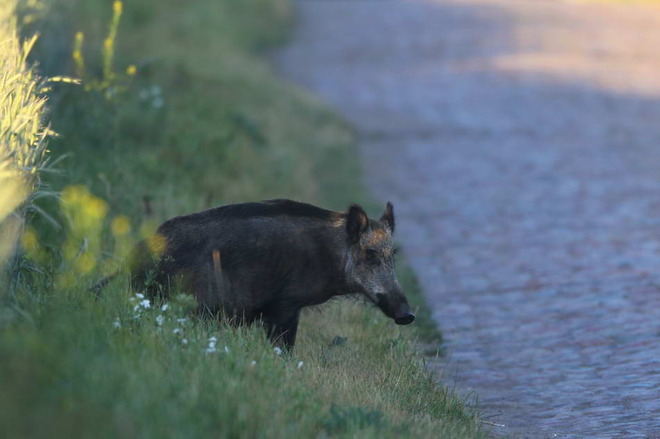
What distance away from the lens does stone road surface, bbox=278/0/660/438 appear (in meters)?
7.95

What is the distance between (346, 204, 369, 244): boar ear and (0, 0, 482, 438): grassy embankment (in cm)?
75

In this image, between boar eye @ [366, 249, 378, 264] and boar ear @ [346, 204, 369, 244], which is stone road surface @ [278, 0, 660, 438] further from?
boar ear @ [346, 204, 369, 244]

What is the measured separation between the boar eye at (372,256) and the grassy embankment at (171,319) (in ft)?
1.81

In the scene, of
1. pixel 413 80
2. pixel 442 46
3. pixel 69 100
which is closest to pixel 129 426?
pixel 69 100

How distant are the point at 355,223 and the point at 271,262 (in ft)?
1.98

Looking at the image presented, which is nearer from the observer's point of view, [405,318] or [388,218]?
[405,318]

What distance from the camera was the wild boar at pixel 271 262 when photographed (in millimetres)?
7168

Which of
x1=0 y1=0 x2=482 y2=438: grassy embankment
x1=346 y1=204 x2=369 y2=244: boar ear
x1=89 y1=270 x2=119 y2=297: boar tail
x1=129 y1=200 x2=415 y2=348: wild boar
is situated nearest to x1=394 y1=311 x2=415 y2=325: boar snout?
x1=129 y1=200 x2=415 y2=348: wild boar

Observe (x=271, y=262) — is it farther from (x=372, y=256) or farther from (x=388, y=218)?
(x=388, y=218)

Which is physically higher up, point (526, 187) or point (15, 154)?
point (15, 154)

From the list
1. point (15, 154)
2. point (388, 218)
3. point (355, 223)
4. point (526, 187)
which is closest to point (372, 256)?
point (355, 223)

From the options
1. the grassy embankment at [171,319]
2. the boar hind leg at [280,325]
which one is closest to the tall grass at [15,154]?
the grassy embankment at [171,319]

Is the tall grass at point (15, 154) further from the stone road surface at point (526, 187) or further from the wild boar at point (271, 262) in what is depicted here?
the stone road surface at point (526, 187)

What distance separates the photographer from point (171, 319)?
6285 millimetres
